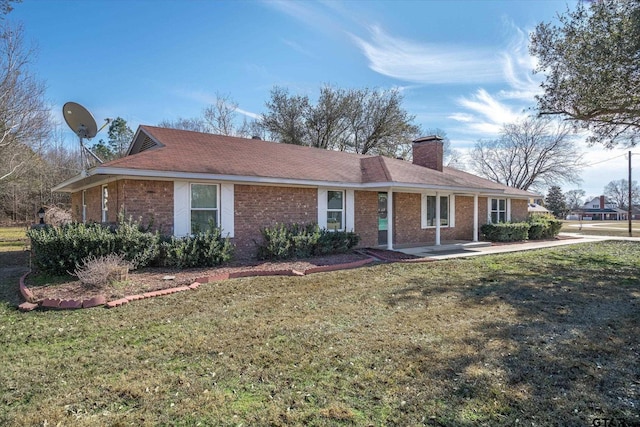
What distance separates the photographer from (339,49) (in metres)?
16.0

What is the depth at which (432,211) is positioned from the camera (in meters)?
16.1

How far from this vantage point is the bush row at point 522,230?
17.2 m

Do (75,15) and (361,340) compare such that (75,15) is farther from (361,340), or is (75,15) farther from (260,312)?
(361,340)

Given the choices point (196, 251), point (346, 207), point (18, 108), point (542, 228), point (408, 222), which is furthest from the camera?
point (542, 228)

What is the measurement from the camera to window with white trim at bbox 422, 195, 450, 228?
51.8 ft

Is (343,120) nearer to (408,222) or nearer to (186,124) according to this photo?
(408,222)

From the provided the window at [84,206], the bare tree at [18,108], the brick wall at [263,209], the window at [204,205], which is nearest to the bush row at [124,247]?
the window at [204,205]

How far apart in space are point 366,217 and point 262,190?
4.55 m

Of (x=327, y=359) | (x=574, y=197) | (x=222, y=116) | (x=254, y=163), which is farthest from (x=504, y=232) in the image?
(x=574, y=197)

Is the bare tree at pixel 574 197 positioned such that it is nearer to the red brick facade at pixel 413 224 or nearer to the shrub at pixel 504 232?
the shrub at pixel 504 232

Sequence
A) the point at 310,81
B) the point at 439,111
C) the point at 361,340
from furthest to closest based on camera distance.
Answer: the point at 310,81 → the point at 439,111 → the point at 361,340

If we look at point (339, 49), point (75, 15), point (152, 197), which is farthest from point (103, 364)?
point (339, 49)

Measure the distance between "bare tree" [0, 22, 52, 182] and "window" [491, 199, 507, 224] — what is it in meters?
23.9

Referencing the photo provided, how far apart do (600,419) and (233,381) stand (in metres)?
3.18
